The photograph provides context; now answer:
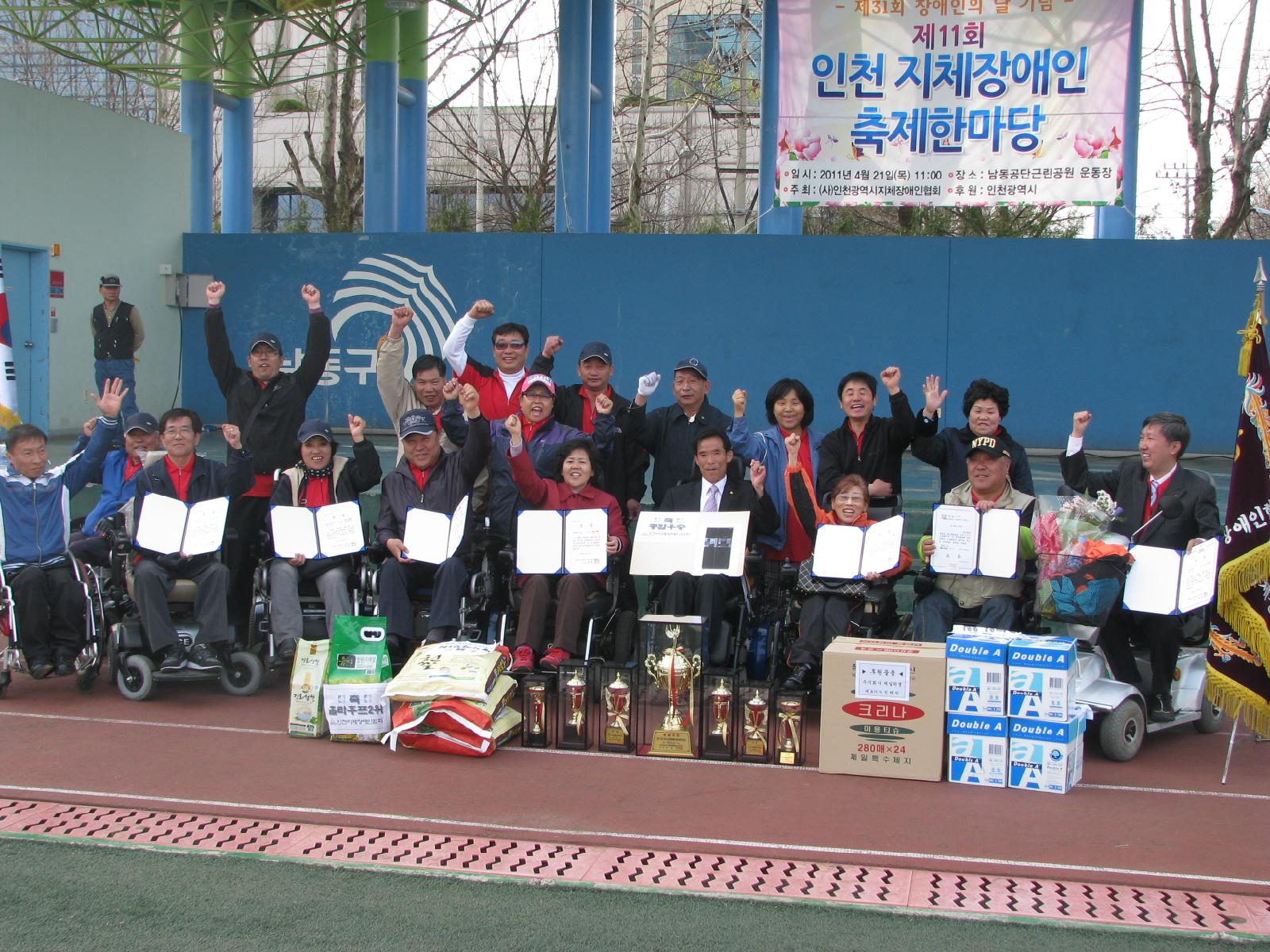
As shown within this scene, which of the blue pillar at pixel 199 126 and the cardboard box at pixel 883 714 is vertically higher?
the blue pillar at pixel 199 126

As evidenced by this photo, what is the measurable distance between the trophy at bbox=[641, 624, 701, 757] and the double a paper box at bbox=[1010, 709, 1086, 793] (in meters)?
1.26

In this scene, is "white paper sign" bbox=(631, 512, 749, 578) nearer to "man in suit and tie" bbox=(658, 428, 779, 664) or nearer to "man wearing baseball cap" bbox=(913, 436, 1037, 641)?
"man in suit and tie" bbox=(658, 428, 779, 664)

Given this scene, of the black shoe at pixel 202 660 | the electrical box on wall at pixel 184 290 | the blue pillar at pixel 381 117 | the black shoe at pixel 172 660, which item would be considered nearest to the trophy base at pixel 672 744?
the black shoe at pixel 202 660

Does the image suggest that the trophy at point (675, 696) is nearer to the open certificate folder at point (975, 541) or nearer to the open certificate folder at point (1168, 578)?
the open certificate folder at point (975, 541)

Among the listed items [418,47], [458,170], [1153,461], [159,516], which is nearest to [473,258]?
[418,47]

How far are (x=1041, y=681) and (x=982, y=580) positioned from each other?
1.00 m

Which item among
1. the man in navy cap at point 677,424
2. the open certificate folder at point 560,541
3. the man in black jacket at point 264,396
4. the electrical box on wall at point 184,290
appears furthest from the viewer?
the electrical box on wall at point 184,290

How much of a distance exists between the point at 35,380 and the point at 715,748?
10.5 metres

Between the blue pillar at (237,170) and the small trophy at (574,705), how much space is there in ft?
51.7

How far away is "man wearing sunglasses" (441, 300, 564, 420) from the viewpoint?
6844 millimetres

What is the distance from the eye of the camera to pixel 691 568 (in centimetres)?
597

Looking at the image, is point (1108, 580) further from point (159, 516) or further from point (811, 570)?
point (159, 516)

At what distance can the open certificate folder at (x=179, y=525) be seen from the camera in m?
6.05

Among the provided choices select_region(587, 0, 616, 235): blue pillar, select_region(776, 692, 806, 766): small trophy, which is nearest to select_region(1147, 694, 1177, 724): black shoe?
select_region(776, 692, 806, 766): small trophy
